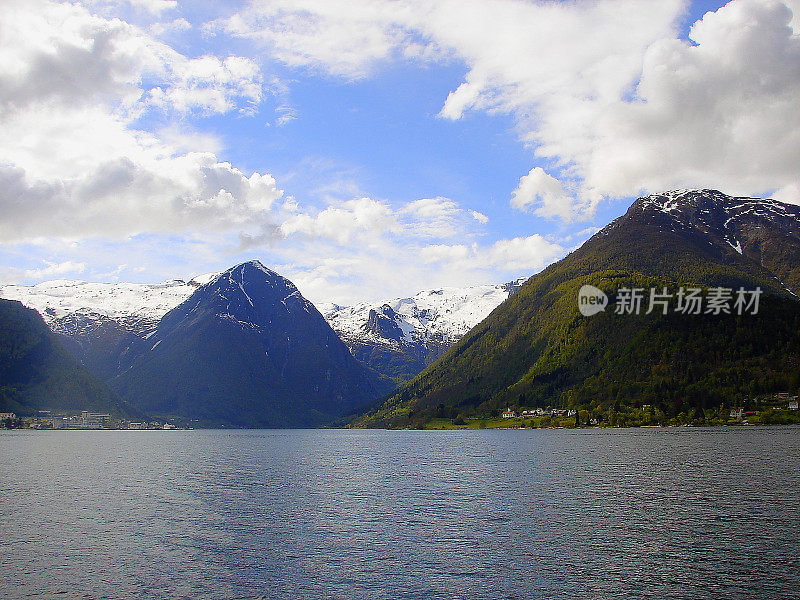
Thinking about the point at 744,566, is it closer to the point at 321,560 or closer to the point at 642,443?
the point at 321,560

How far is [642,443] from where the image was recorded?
624 feet

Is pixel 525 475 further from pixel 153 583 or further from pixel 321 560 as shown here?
pixel 153 583

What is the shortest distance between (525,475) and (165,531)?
66324 mm

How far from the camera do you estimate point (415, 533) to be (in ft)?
221

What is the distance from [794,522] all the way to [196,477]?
98526 millimetres

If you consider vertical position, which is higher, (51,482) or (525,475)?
(525,475)

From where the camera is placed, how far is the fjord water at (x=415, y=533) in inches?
1921

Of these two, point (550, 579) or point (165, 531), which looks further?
point (165, 531)

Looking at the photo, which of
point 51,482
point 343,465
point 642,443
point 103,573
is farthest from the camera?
point 642,443

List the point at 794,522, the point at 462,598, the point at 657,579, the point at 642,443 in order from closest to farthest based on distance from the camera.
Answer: the point at 462,598 → the point at 657,579 → the point at 794,522 → the point at 642,443

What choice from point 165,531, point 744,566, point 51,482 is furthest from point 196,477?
point 744,566

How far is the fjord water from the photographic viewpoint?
160 ft

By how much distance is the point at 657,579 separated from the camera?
49.3 meters

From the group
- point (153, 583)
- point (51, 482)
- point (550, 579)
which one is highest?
point (550, 579)
